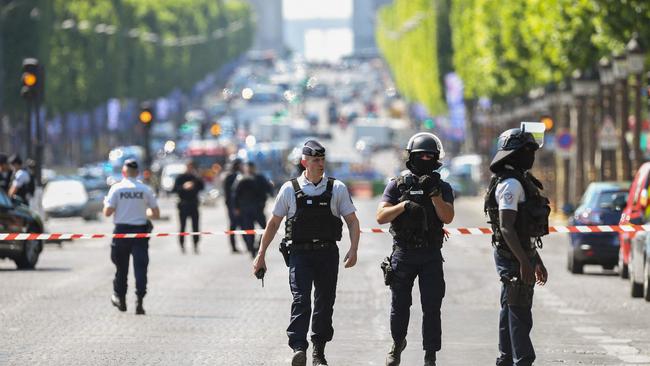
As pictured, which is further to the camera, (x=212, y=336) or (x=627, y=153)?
(x=627, y=153)

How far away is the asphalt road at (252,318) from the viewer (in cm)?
1597

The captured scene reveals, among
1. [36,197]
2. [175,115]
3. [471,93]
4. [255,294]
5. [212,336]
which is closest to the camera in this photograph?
[212,336]

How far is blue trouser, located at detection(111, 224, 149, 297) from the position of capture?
67.2 feet

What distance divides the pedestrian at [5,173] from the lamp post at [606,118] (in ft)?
52.4

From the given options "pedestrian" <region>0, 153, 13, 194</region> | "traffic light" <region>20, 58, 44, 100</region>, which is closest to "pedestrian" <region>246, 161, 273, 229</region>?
"pedestrian" <region>0, 153, 13, 194</region>

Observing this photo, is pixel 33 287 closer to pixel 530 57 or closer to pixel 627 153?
pixel 627 153

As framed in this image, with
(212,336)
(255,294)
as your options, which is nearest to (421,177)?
(212,336)

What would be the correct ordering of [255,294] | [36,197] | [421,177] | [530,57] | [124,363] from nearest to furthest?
[421,177] → [124,363] → [255,294] → [36,197] → [530,57]

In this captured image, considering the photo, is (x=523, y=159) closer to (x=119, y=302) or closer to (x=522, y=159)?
(x=522, y=159)

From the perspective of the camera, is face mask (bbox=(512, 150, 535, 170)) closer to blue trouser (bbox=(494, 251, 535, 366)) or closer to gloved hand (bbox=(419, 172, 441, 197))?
blue trouser (bbox=(494, 251, 535, 366))

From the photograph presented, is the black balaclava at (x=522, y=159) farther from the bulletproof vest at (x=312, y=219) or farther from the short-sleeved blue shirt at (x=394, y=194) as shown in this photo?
the bulletproof vest at (x=312, y=219)

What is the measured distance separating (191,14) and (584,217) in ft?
463

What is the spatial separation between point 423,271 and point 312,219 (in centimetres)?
97

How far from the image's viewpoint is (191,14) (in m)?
167
